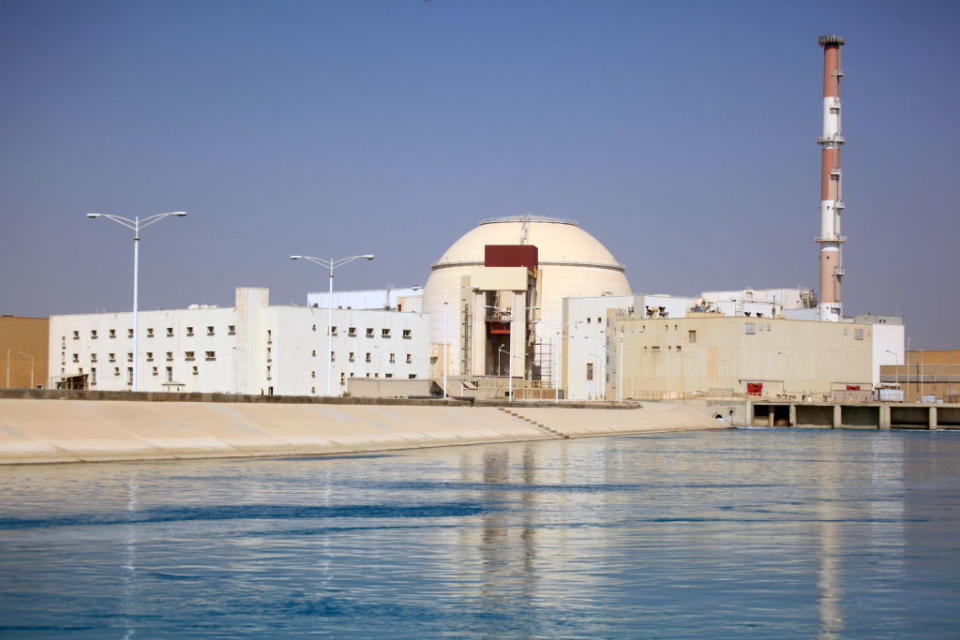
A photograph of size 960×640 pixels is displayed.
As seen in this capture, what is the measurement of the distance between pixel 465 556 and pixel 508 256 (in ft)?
408

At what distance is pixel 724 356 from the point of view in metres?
145

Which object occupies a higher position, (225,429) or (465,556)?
(225,429)

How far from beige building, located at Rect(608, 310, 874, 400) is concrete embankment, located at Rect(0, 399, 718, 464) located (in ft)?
168

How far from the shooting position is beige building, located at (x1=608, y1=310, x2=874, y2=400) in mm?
145250

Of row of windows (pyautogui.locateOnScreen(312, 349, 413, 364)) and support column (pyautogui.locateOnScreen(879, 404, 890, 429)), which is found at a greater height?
row of windows (pyautogui.locateOnScreen(312, 349, 413, 364))

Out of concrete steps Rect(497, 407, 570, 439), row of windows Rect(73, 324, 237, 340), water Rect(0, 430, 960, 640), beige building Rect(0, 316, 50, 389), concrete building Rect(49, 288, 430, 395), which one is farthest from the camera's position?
beige building Rect(0, 316, 50, 389)

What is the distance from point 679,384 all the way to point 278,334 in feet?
156

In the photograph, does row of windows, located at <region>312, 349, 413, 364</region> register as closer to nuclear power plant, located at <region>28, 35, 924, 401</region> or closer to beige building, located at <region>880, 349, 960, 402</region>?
nuclear power plant, located at <region>28, 35, 924, 401</region>

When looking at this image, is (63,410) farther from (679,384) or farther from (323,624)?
(679,384)

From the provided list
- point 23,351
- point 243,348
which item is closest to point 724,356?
point 243,348

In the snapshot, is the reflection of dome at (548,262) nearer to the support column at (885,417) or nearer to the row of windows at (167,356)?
the row of windows at (167,356)

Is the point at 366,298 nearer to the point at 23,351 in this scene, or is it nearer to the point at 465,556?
the point at 23,351

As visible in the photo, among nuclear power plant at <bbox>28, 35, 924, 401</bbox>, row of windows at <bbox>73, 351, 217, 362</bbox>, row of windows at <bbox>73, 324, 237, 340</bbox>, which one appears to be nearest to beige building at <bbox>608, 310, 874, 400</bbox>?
nuclear power plant at <bbox>28, 35, 924, 401</bbox>

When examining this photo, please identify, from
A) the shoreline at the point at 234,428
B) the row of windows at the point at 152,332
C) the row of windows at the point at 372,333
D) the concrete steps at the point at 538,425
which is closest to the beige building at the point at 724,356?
the row of windows at the point at 372,333
